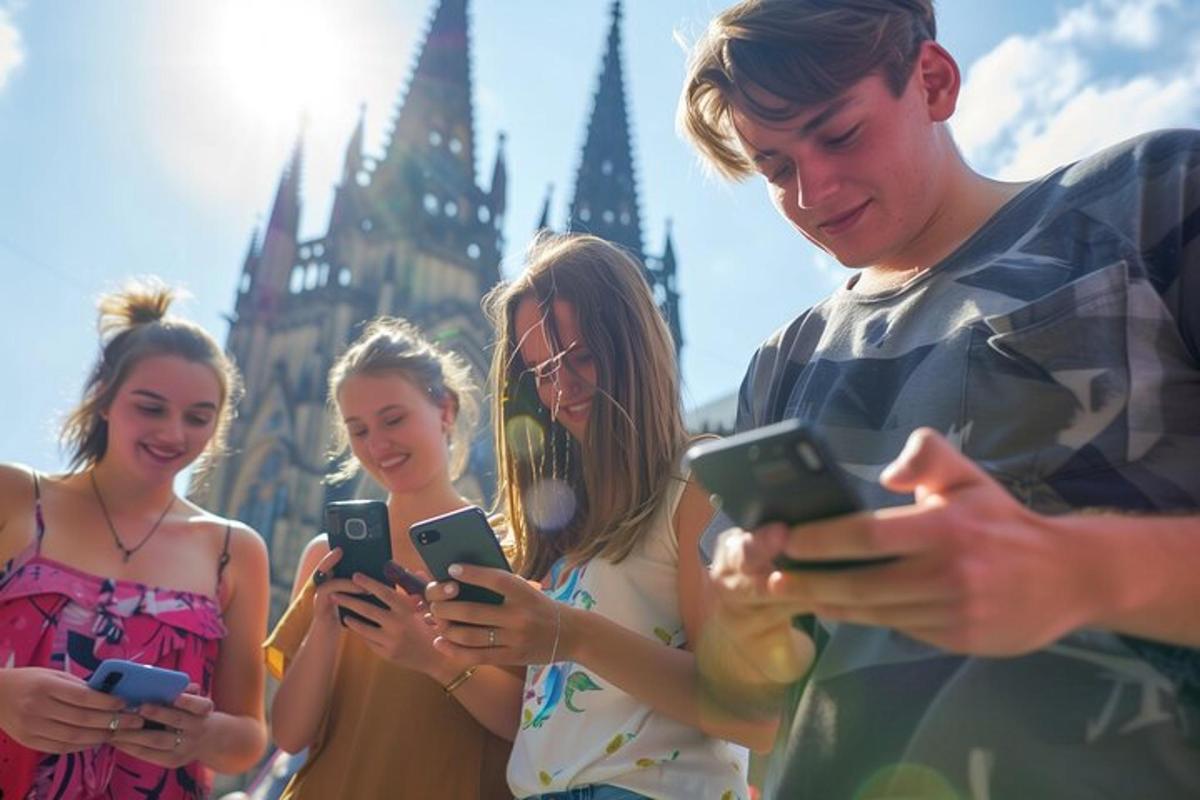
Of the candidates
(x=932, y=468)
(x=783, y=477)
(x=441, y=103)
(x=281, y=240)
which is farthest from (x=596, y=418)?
(x=441, y=103)

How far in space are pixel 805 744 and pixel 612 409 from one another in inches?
46.0

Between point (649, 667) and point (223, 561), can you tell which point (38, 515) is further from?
point (649, 667)

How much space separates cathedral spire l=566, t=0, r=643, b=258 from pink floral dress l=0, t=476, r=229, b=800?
34.1 meters

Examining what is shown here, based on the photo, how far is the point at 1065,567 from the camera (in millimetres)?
970

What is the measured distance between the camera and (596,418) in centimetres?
249

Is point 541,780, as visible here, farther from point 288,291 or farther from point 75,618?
point 288,291

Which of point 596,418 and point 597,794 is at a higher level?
point 596,418

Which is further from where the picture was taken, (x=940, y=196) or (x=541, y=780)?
(x=541, y=780)

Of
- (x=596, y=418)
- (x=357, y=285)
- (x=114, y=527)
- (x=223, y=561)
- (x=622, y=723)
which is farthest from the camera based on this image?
(x=357, y=285)

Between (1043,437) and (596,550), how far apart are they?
1244 millimetres

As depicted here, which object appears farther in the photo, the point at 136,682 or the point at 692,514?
the point at 136,682

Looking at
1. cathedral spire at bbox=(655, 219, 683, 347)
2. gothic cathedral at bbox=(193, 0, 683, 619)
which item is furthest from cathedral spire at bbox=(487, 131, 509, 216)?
cathedral spire at bbox=(655, 219, 683, 347)

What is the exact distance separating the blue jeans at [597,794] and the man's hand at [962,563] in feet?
4.06

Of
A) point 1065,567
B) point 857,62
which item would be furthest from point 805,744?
point 857,62
